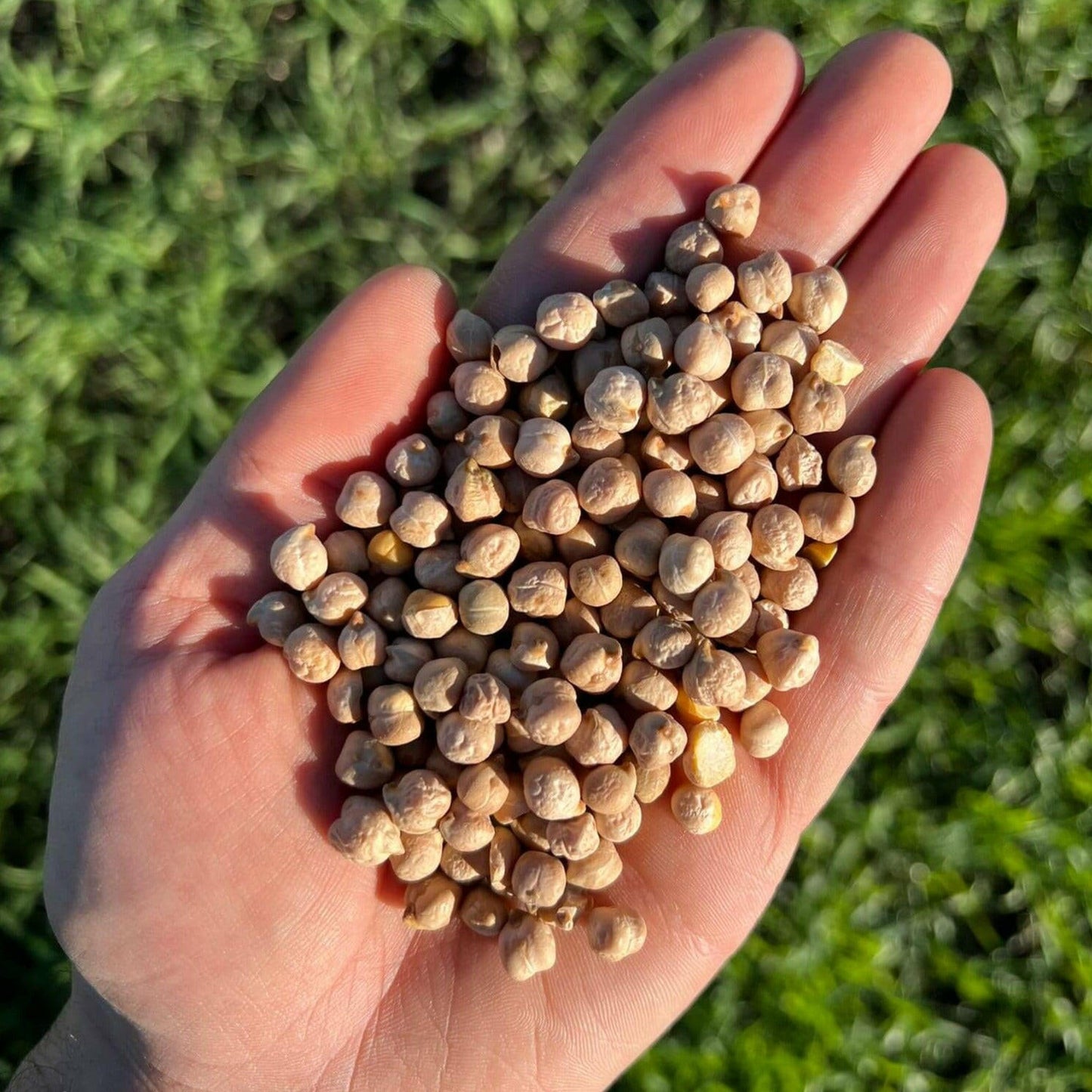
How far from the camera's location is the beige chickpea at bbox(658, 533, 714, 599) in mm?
3203

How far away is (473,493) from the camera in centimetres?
334

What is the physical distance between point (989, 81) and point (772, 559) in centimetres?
231

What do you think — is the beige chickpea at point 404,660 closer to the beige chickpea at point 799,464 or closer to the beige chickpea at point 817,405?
the beige chickpea at point 799,464

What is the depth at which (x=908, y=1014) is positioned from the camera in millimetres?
4047

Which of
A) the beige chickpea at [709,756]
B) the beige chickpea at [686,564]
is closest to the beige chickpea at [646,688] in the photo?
the beige chickpea at [709,756]

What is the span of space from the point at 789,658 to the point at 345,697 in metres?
1.18

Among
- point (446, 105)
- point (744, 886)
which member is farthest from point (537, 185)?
point (744, 886)

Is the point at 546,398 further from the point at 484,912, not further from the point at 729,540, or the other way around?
the point at 484,912

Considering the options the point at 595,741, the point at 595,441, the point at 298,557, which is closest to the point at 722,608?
the point at 595,741

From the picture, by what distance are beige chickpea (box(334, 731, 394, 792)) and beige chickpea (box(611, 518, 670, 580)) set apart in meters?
0.72

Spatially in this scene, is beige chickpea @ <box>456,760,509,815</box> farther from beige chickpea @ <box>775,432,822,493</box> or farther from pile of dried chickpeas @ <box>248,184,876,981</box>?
beige chickpea @ <box>775,432,822,493</box>

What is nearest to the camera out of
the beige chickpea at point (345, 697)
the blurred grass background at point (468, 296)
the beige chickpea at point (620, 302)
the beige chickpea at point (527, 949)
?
the beige chickpea at point (527, 949)

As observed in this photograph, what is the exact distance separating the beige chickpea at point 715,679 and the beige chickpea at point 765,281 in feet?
3.33

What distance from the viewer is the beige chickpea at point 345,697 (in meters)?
3.25
